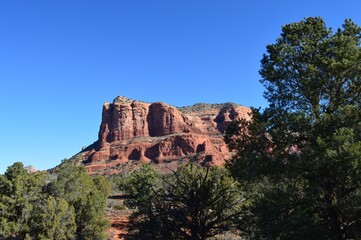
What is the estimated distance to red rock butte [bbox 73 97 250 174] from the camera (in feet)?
531

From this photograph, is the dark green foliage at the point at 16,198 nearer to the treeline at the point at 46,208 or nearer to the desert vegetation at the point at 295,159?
the treeline at the point at 46,208

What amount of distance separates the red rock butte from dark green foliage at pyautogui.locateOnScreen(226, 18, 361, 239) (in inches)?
5344

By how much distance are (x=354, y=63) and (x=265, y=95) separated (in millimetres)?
3663

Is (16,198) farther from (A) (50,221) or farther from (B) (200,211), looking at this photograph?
(B) (200,211)

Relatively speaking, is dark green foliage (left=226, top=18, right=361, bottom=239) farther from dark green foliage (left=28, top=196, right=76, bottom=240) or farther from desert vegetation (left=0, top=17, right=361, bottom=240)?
dark green foliage (left=28, top=196, right=76, bottom=240)

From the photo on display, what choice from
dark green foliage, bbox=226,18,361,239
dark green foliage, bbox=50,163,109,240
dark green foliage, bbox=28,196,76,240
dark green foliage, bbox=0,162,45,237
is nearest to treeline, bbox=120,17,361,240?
dark green foliage, bbox=226,18,361,239

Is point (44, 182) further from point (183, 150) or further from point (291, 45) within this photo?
point (183, 150)

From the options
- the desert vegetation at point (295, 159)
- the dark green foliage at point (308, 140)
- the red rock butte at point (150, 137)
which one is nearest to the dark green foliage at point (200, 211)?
the desert vegetation at point (295, 159)

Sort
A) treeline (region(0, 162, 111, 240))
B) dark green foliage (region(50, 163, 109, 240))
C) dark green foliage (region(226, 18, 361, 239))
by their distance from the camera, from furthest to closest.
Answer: dark green foliage (region(50, 163, 109, 240))
treeline (region(0, 162, 111, 240))
dark green foliage (region(226, 18, 361, 239))

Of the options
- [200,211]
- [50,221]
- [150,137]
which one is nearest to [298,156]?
[200,211]

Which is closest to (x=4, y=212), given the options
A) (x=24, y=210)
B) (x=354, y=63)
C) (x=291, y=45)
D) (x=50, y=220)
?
(x=24, y=210)

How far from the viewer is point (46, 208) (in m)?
27.3

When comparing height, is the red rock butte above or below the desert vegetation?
above

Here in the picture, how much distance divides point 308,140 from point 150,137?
6915 inches
